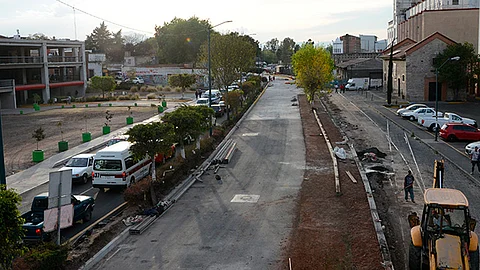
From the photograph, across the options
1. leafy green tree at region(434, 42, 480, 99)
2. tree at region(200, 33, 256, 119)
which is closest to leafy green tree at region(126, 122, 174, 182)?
tree at region(200, 33, 256, 119)

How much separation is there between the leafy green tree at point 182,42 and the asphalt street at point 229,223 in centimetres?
9683

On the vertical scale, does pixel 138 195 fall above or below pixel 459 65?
below

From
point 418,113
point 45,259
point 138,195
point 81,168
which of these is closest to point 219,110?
point 418,113

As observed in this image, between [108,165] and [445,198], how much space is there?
49.2ft

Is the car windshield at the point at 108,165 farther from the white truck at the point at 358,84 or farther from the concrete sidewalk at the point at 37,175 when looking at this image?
the white truck at the point at 358,84

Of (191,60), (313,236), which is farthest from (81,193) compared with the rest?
(191,60)

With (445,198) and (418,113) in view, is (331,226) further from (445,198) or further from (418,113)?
(418,113)

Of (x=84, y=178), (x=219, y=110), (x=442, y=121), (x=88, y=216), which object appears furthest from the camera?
(x=219, y=110)

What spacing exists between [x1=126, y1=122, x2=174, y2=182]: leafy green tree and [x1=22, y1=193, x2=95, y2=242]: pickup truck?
273 centimetres

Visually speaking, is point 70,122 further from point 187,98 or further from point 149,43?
point 149,43

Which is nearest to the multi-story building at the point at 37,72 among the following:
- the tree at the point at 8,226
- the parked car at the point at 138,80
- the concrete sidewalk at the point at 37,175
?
the parked car at the point at 138,80

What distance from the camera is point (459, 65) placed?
60.9 metres

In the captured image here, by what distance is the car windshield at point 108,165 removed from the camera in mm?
23141

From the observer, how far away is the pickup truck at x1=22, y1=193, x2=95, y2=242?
1655 centimetres
